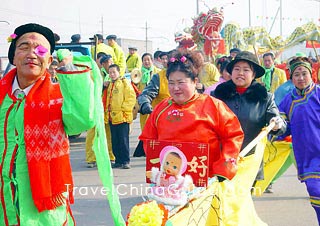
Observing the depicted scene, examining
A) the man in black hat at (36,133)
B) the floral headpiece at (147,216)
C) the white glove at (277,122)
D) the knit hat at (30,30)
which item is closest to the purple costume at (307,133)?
the white glove at (277,122)

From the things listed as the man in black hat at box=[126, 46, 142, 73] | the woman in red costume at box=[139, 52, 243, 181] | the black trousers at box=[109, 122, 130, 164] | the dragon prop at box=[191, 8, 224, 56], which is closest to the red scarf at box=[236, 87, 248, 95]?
the woman in red costume at box=[139, 52, 243, 181]

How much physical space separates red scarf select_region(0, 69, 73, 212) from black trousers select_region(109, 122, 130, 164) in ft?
19.7

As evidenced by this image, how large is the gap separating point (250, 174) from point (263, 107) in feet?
2.22

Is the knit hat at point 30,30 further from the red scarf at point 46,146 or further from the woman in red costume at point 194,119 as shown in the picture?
the woman in red costume at point 194,119

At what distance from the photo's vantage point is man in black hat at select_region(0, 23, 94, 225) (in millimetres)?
2963

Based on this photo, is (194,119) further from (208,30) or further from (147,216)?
(208,30)

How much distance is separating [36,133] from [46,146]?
9cm

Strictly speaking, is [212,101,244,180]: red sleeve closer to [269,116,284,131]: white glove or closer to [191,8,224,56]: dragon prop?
[269,116,284,131]: white glove

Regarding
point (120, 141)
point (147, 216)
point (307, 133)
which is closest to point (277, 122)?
point (307, 133)

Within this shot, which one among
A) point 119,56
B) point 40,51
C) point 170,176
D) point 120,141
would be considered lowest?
point 120,141

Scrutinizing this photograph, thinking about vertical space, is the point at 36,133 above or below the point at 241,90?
below

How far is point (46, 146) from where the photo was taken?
3.01 meters

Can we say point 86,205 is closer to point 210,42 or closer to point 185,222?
point 185,222

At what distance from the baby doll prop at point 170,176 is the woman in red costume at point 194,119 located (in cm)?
29
